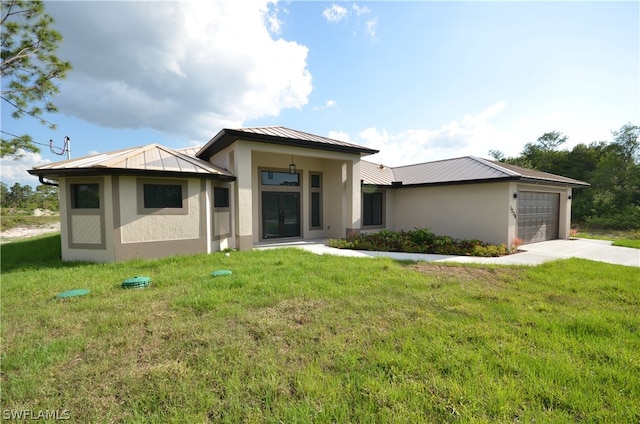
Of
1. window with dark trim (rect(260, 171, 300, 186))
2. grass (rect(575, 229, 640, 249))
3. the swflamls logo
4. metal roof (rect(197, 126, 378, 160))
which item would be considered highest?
metal roof (rect(197, 126, 378, 160))

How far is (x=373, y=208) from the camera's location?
49.1 ft

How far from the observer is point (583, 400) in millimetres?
2406

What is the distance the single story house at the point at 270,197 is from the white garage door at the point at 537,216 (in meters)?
0.05

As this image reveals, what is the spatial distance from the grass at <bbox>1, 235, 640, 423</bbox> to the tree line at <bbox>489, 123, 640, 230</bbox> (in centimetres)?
2154

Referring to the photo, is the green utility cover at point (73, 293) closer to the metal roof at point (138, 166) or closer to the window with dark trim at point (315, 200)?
the metal roof at point (138, 166)

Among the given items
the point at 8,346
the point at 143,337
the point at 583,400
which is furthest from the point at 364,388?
the point at 8,346

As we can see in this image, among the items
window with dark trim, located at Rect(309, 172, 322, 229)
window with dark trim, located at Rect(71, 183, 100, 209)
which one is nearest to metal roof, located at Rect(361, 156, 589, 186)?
window with dark trim, located at Rect(309, 172, 322, 229)

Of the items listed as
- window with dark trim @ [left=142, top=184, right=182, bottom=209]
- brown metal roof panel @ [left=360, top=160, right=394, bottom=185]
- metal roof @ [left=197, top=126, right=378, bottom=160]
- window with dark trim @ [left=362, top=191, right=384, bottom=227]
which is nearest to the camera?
window with dark trim @ [left=142, top=184, right=182, bottom=209]

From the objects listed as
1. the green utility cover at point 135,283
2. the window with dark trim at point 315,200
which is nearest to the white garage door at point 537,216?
the window with dark trim at point 315,200

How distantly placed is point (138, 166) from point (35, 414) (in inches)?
289

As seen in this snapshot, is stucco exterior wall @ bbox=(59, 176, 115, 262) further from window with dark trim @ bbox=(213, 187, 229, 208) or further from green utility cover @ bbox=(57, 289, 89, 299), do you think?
green utility cover @ bbox=(57, 289, 89, 299)

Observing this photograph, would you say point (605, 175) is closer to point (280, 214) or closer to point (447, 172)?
point (447, 172)

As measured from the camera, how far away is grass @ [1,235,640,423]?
2.39m

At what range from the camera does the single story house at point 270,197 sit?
836 centimetres
